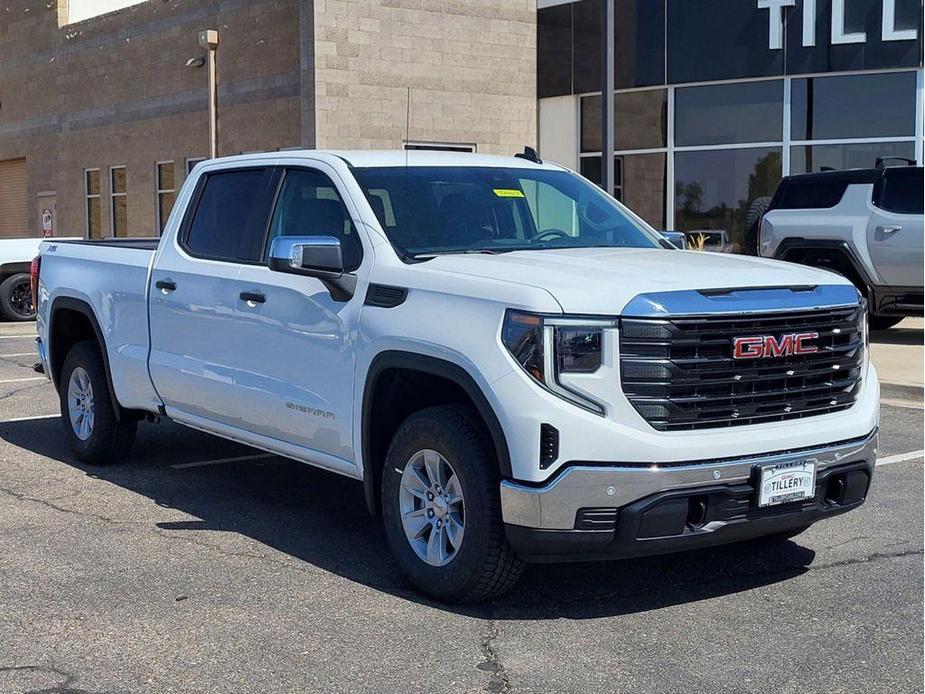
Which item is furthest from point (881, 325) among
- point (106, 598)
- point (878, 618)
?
point (106, 598)

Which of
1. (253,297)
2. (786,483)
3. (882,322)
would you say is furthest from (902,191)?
(786,483)

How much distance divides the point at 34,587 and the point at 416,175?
2.69 m

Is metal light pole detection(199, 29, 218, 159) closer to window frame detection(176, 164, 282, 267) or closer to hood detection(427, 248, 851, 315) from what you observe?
window frame detection(176, 164, 282, 267)

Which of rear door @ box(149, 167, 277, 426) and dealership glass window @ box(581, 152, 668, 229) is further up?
dealership glass window @ box(581, 152, 668, 229)

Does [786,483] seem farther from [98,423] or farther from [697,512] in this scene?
[98,423]

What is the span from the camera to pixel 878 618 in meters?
5.39

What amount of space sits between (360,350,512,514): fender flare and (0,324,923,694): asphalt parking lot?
19.1 inches

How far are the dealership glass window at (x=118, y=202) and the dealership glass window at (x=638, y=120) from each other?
12.5 metres

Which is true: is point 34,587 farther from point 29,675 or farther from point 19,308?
point 19,308

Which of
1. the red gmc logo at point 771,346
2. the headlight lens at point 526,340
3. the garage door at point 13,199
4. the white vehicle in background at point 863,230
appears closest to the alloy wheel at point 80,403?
the headlight lens at point 526,340

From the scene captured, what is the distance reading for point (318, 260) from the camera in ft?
19.4

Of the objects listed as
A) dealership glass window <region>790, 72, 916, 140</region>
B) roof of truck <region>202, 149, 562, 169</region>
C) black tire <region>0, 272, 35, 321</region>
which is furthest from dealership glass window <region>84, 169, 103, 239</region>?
roof of truck <region>202, 149, 562, 169</region>

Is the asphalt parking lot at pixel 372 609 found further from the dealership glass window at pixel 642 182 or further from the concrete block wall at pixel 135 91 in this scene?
the concrete block wall at pixel 135 91

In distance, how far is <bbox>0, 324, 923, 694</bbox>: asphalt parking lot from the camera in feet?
15.4
